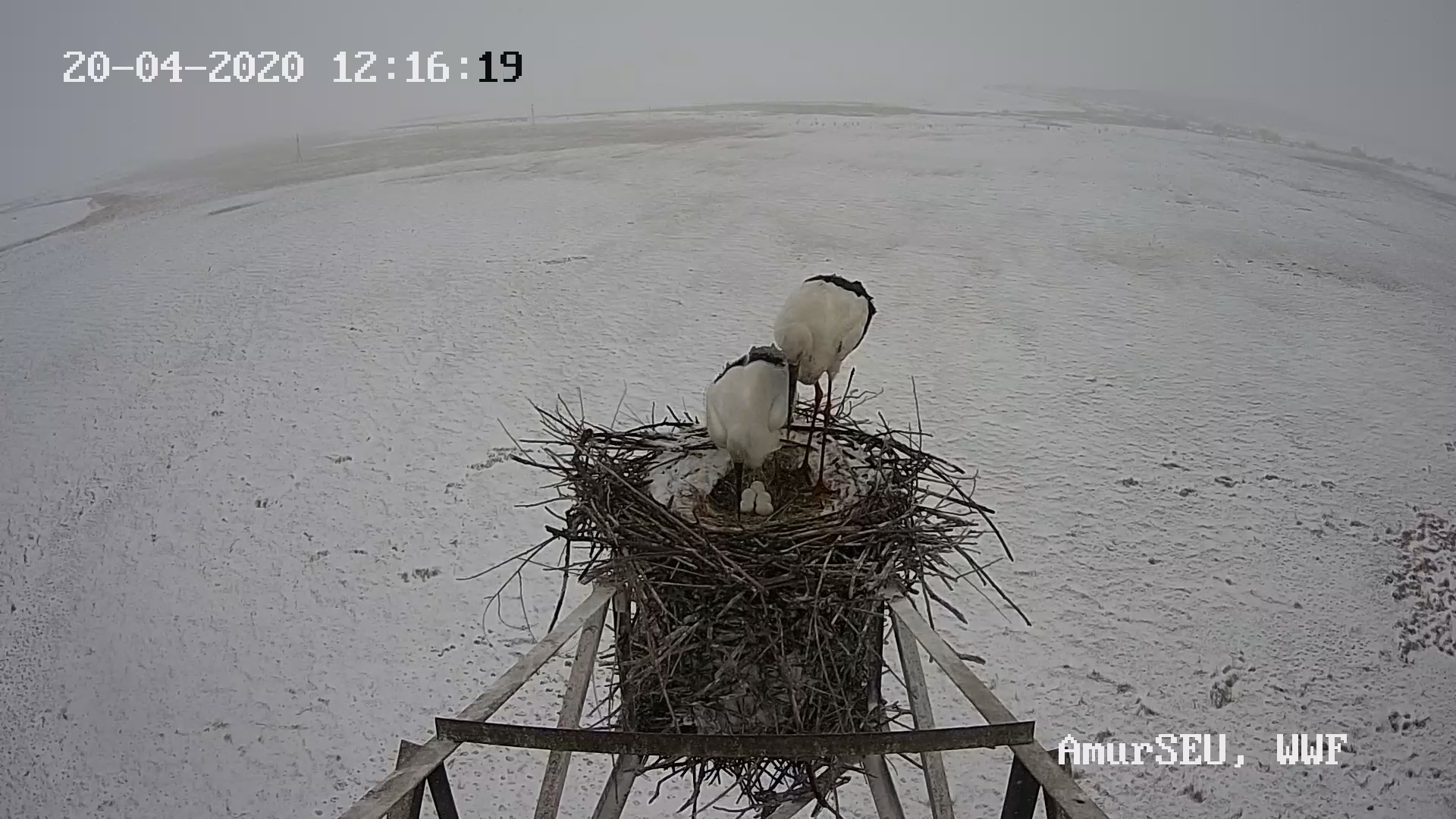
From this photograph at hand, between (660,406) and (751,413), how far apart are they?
5.81 m

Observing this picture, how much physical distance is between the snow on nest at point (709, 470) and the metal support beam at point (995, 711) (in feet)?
0.84

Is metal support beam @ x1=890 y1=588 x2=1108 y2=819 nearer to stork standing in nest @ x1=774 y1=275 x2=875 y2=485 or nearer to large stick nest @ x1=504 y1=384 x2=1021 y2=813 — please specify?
large stick nest @ x1=504 y1=384 x2=1021 y2=813

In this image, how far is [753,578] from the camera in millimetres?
1869

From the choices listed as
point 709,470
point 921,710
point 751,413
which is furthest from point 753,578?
point 921,710

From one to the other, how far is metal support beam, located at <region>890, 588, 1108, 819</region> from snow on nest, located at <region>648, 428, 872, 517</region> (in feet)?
0.84

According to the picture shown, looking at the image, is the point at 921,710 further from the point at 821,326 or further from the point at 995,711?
the point at 821,326

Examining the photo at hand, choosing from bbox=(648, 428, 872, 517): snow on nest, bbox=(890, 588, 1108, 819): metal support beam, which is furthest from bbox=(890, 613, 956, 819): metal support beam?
bbox=(648, 428, 872, 517): snow on nest

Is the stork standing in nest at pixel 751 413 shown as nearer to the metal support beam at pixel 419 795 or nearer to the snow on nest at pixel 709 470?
the snow on nest at pixel 709 470

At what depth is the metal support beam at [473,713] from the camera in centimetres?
133

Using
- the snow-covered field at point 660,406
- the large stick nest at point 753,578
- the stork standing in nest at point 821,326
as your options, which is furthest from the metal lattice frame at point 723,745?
the snow-covered field at point 660,406

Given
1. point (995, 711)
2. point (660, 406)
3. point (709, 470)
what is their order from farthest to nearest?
point (660, 406)
point (709, 470)
point (995, 711)

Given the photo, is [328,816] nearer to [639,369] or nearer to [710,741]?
[710,741]

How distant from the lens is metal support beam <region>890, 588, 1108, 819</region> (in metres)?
1.31

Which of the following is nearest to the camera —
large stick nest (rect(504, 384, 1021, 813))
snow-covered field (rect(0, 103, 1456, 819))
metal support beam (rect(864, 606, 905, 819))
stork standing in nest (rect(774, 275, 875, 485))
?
large stick nest (rect(504, 384, 1021, 813))
